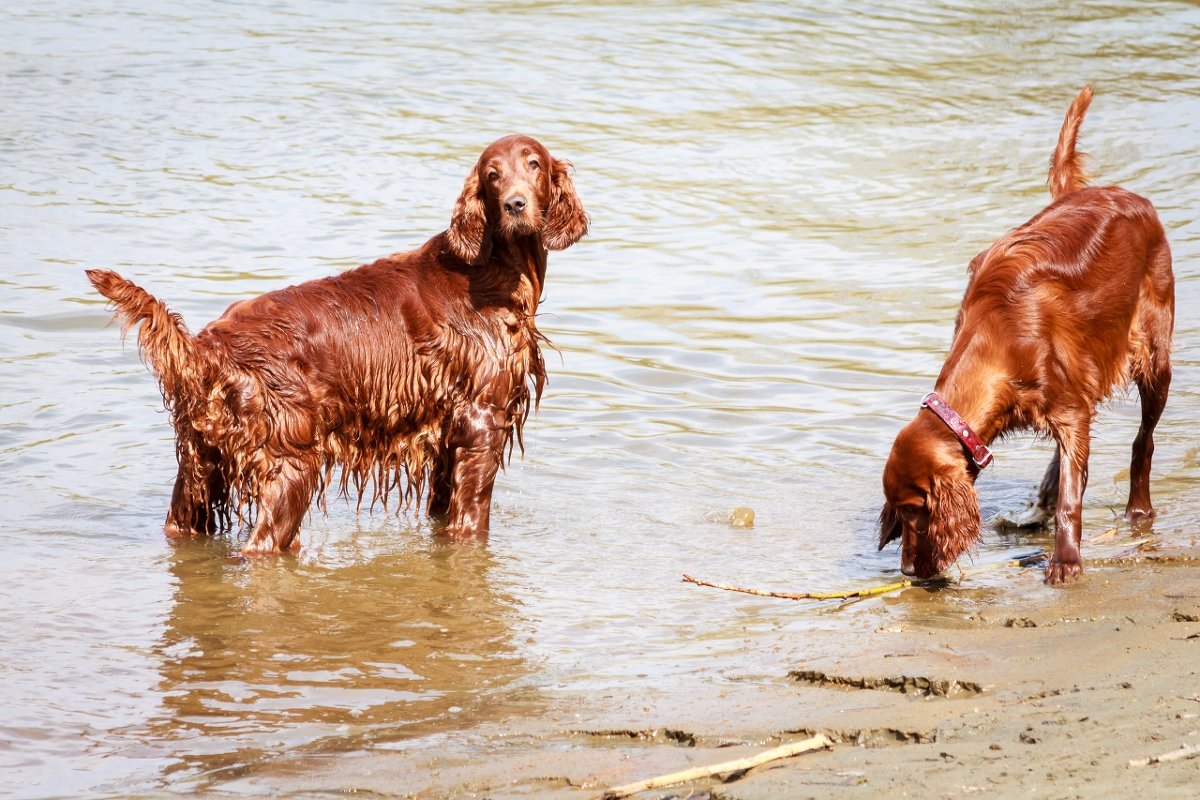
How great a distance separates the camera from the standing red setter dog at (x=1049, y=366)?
17.6 feet

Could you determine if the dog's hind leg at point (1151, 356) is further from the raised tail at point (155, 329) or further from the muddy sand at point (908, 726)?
the raised tail at point (155, 329)

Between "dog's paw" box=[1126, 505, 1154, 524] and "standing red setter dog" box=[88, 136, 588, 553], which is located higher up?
"standing red setter dog" box=[88, 136, 588, 553]

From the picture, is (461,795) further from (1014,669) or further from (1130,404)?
(1130,404)


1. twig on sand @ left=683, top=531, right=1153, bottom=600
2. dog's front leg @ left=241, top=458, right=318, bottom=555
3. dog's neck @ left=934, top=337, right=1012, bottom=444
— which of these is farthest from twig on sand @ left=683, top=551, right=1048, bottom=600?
dog's front leg @ left=241, top=458, right=318, bottom=555

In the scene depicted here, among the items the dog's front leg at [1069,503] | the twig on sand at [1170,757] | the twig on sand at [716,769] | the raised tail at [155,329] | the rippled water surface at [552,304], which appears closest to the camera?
the twig on sand at [1170,757]

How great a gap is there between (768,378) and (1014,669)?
4981mm

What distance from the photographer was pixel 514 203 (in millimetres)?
6004

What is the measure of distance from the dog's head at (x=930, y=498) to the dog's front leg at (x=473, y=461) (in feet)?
5.84

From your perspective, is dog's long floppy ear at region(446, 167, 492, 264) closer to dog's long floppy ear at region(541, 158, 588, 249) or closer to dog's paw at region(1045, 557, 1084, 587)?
dog's long floppy ear at region(541, 158, 588, 249)

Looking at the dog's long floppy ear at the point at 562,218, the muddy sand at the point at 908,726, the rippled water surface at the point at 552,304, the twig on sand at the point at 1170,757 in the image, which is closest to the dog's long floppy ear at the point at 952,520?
the rippled water surface at the point at 552,304

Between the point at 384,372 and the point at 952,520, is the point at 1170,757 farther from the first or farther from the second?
the point at 384,372

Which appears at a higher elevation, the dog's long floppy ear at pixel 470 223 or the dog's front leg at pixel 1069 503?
the dog's long floppy ear at pixel 470 223

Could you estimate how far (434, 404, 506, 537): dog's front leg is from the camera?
625 centimetres

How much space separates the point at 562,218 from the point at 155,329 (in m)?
1.85
